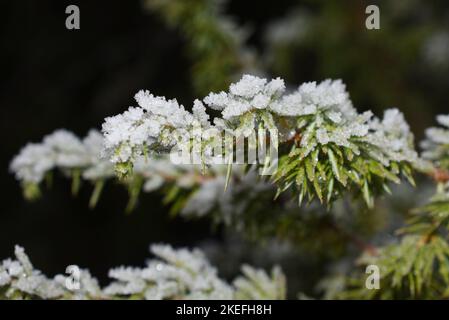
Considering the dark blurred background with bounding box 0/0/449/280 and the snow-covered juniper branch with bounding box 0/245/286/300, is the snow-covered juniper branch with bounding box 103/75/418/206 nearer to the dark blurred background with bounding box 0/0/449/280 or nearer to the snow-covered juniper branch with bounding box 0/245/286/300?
the snow-covered juniper branch with bounding box 0/245/286/300

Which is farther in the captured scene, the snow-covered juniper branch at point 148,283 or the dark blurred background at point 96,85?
the dark blurred background at point 96,85

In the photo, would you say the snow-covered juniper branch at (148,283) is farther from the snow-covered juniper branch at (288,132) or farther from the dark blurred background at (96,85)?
the dark blurred background at (96,85)

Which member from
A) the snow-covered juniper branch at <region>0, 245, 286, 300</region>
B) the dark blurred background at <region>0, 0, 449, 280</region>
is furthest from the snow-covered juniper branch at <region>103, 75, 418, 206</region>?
the dark blurred background at <region>0, 0, 449, 280</region>

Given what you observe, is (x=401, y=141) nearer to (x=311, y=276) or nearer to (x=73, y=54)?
(x=311, y=276)

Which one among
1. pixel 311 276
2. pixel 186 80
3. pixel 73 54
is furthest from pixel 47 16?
pixel 311 276

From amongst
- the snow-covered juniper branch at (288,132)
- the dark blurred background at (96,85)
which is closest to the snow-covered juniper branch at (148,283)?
A: the snow-covered juniper branch at (288,132)

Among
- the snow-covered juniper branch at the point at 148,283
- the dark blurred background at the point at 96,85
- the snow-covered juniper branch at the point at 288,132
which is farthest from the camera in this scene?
the dark blurred background at the point at 96,85

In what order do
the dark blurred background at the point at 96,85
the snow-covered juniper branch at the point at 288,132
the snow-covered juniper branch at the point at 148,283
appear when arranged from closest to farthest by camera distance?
the snow-covered juniper branch at the point at 288,132 < the snow-covered juniper branch at the point at 148,283 < the dark blurred background at the point at 96,85
